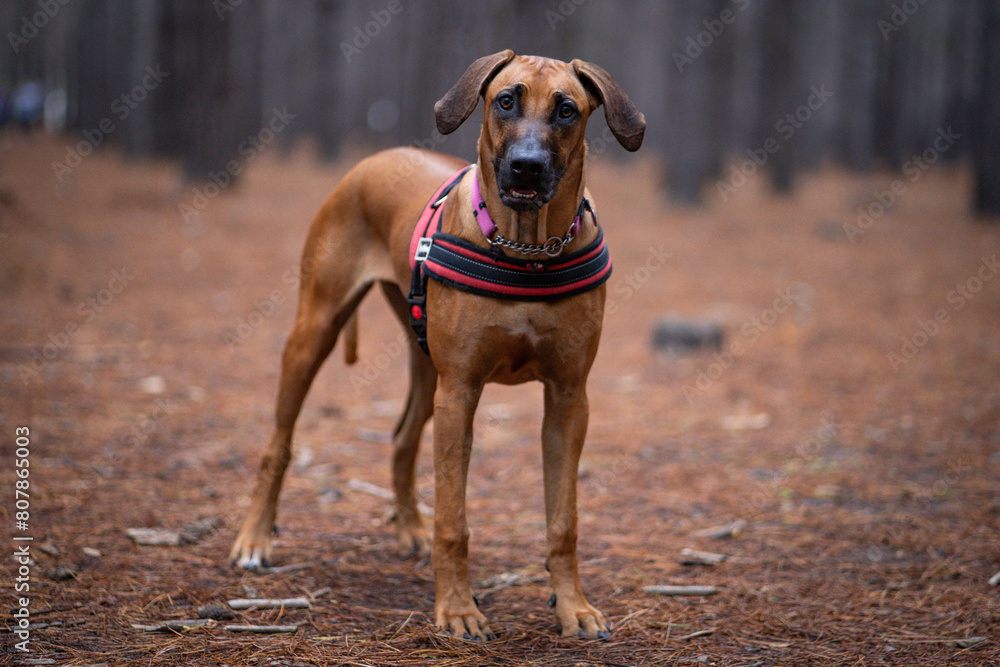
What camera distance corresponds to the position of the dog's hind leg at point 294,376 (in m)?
4.11

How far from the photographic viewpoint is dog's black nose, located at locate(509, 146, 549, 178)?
286 centimetres

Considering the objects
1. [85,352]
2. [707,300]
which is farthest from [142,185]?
[707,300]

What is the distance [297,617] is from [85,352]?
5230 millimetres

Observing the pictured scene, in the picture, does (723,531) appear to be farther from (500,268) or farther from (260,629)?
(260,629)

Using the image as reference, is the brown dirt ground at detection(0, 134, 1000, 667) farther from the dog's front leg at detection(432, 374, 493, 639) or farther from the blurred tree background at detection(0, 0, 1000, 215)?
the blurred tree background at detection(0, 0, 1000, 215)

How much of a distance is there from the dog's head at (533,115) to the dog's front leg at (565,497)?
89 centimetres

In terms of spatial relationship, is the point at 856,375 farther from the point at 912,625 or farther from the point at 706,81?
the point at 706,81

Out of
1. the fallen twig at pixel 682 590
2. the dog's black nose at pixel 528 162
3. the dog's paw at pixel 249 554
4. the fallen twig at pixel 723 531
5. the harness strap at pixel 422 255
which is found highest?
the dog's black nose at pixel 528 162

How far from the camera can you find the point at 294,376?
4.18m

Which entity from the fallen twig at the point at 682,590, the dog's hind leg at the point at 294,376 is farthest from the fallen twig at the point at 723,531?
the dog's hind leg at the point at 294,376

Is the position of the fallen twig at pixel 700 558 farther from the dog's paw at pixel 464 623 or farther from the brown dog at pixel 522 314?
the dog's paw at pixel 464 623

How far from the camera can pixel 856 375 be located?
7.73 metres

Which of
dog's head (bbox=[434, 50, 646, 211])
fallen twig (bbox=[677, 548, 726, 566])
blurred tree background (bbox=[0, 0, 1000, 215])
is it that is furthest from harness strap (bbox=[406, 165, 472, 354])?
blurred tree background (bbox=[0, 0, 1000, 215])

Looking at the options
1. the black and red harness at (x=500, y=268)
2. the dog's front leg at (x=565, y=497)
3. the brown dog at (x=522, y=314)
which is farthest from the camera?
the dog's front leg at (x=565, y=497)
